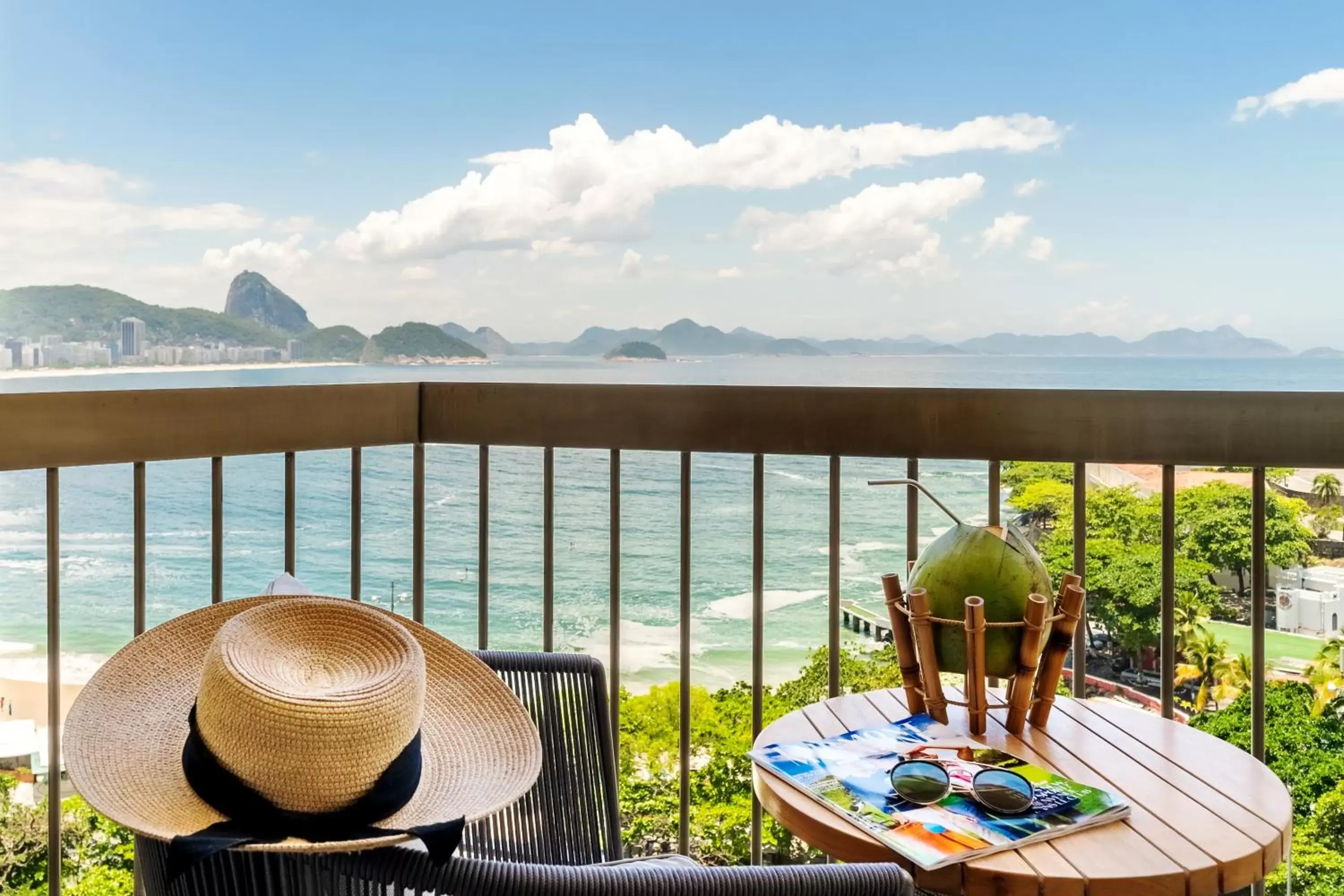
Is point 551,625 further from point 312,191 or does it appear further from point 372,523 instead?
point 312,191

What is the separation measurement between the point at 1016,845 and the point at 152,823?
66cm

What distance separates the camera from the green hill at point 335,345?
2133 centimetres

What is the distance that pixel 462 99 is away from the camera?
21.2 meters

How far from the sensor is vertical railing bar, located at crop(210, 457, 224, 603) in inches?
56.2

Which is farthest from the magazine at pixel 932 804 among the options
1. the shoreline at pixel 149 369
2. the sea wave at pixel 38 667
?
the shoreline at pixel 149 369

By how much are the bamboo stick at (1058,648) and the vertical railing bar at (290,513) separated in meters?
1.09

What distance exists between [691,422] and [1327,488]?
1369 cm

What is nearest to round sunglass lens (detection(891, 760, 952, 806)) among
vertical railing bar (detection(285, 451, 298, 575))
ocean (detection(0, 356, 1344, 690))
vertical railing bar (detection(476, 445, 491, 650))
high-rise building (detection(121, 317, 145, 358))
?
vertical railing bar (detection(476, 445, 491, 650))

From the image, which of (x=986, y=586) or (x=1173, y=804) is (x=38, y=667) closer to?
(x=986, y=586)

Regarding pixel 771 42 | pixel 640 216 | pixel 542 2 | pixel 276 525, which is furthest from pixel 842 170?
pixel 276 525

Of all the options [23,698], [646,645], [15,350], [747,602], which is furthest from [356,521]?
[15,350]

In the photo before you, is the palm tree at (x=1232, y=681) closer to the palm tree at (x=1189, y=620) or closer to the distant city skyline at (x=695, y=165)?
the palm tree at (x=1189, y=620)

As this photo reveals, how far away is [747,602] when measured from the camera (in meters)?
15.4

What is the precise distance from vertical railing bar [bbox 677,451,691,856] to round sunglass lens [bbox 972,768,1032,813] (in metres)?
0.67
